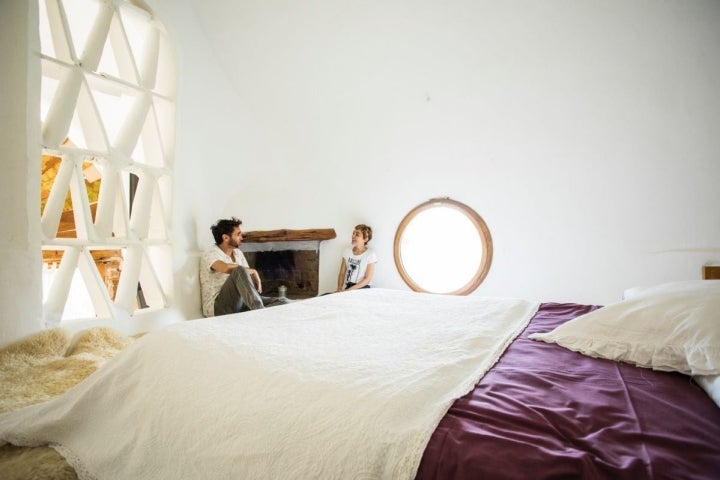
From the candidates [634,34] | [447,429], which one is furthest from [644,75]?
[447,429]

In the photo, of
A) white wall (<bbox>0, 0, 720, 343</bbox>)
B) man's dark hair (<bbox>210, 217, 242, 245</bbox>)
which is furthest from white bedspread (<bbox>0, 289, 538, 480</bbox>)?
man's dark hair (<bbox>210, 217, 242, 245</bbox>)

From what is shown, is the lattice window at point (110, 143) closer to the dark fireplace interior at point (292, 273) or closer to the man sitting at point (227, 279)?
the man sitting at point (227, 279)

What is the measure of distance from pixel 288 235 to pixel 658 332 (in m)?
3.43

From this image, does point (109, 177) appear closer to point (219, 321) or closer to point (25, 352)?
point (25, 352)

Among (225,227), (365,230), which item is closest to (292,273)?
(365,230)

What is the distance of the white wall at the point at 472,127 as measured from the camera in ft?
7.62

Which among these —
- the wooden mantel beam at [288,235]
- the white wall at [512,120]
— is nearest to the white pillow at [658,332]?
the white wall at [512,120]

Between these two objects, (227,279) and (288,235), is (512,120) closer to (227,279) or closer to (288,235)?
(288,235)

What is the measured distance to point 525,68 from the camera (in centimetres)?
263

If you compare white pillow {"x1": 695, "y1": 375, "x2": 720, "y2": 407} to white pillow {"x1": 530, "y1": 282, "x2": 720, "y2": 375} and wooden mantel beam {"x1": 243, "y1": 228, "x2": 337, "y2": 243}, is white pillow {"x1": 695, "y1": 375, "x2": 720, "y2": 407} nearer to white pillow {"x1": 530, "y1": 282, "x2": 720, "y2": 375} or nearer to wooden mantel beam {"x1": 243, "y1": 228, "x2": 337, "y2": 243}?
white pillow {"x1": 530, "y1": 282, "x2": 720, "y2": 375}

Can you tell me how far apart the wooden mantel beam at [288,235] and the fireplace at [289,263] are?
1 centimetres

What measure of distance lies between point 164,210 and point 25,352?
4.29 ft

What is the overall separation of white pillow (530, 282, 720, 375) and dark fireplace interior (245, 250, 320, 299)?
121 inches

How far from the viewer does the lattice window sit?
2184mm
